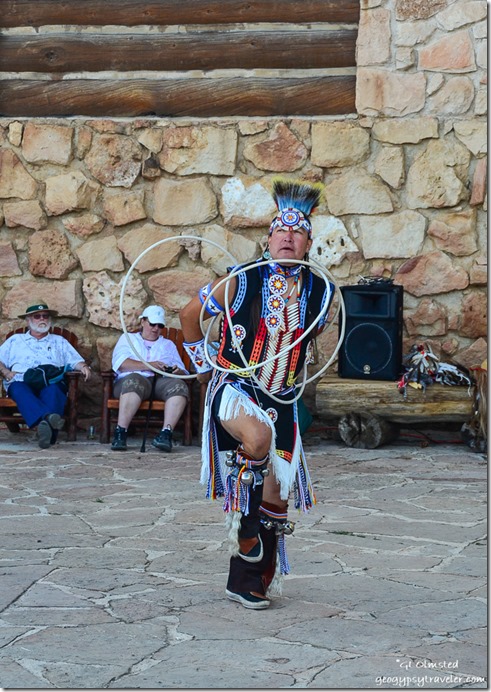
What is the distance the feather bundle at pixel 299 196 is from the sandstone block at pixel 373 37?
4582mm

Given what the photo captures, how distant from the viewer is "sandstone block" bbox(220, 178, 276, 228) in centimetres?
867

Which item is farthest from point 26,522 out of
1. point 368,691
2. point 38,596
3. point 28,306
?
point 28,306

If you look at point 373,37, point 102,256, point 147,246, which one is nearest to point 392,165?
point 373,37

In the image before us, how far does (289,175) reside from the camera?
28.5 feet

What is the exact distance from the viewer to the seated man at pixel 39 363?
8047mm

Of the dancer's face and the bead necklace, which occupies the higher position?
the dancer's face

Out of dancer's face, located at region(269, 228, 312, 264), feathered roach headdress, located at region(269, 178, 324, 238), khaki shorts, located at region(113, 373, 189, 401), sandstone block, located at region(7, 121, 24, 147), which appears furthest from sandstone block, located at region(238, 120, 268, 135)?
dancer's face, located at region(269, 228, 312, 264)

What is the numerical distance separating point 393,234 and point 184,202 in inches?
66.5

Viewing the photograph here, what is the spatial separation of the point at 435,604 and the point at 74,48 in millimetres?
6303

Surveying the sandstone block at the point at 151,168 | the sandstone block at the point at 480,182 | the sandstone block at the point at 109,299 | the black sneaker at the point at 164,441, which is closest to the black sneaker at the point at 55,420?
the black sneaker at the point at 164,441

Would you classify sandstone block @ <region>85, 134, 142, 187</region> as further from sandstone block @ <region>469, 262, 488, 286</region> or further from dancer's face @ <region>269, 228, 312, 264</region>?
dancer's face @ <region>269, 228, 312, 264</region>

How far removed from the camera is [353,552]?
4.97 m

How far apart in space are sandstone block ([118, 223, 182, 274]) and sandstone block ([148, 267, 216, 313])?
0.09 m

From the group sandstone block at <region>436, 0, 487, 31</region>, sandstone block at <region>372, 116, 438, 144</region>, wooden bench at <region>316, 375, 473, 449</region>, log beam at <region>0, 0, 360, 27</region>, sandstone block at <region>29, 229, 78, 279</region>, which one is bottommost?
wooden bench at <region>316, 375, 473, 449</region>
